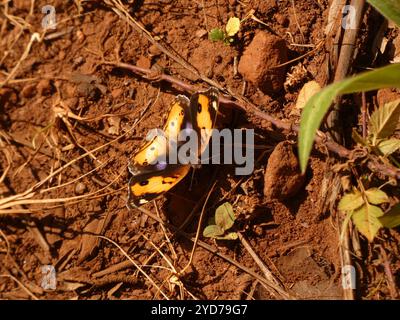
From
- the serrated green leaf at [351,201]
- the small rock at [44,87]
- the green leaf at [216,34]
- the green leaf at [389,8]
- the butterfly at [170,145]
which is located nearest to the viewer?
the green leaf at [389,8]

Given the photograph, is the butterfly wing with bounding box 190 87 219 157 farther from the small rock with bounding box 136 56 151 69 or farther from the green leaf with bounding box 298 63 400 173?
the green leaf with bounding box 298 63 400 173

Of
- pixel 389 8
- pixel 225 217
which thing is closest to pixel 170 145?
pixel 225 217

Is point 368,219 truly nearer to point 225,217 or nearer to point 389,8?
point 225,217

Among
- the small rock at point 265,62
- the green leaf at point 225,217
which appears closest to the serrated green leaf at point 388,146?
the small rock at point 265,62

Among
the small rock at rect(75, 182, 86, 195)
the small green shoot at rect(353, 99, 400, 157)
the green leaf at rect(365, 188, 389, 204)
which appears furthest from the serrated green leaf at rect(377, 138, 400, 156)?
the small rock at rect(75, 182, 86, 195)

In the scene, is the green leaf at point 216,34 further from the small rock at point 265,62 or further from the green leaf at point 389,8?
the green leaf at point 389,8

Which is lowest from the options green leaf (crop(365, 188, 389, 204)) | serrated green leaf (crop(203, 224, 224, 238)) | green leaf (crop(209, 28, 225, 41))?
serrated green leaf (crop(203, 224, 224, 238))

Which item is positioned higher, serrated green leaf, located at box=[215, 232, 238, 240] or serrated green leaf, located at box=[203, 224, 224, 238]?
serrated green leaf, located at box=[203, 224, 224, 238]
